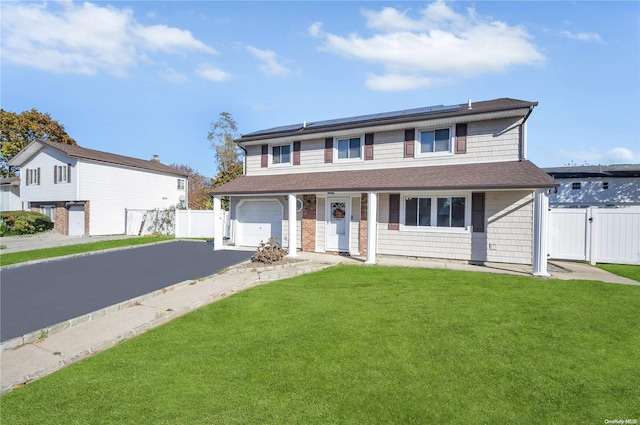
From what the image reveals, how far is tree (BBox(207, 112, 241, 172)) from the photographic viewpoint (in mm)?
38594

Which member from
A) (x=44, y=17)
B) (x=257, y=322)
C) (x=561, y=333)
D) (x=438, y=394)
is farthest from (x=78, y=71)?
(x=561, y=333)

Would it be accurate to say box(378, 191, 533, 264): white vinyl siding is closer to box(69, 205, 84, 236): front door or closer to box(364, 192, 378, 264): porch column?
box(364, 192, 378, 264): porch column

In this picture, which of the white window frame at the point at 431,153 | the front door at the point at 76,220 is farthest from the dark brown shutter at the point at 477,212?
the front door at the point at 76,220

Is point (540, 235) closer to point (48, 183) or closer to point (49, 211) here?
point (48, 183)

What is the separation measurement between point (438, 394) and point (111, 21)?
14.8m

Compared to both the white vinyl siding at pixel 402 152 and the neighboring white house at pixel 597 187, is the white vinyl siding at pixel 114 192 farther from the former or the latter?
the neighboring white house at pixel 597 187

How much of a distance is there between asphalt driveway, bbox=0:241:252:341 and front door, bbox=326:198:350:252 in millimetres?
3768

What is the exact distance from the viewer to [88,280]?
9.50 meters

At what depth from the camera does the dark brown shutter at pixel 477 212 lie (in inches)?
444

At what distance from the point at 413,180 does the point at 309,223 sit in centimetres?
508

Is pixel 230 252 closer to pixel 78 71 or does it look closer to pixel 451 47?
pixel 78 71

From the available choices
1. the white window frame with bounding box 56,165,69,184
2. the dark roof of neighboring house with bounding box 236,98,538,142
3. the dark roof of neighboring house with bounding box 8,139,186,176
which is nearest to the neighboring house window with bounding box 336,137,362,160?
the dark roof of neighboring house with bounding box 236,98,538,142

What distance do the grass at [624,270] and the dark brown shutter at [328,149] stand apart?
1093cm

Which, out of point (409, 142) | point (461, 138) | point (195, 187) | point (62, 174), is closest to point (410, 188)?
point (409, 142)
